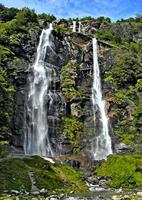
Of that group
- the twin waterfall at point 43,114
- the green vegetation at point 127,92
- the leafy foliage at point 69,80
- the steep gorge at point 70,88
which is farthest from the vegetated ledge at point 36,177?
the leafy foliage at point 69,80

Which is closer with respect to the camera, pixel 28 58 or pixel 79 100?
pixel 79 100

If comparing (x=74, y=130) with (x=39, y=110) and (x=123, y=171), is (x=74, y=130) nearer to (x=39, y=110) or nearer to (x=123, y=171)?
(x=39, y=110)

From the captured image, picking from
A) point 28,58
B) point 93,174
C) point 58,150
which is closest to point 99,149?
point 58,150

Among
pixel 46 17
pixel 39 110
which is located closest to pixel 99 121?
pixel 39 110

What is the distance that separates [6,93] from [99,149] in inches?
760

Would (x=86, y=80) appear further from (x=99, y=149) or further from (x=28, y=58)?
(x=99, y=149)

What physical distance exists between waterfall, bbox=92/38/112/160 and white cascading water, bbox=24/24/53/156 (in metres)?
8.59

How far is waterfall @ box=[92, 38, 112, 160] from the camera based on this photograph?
71.6m

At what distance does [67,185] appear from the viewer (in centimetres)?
4691

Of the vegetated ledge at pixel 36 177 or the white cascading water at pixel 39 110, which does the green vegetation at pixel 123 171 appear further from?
the white cascading water at pixel 39 110

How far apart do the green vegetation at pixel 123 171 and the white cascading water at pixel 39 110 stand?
601 inches

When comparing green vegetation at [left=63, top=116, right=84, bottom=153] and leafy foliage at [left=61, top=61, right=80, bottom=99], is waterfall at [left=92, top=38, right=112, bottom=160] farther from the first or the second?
leafy foliage at [left=61, top=61, right=80, bottom=99]

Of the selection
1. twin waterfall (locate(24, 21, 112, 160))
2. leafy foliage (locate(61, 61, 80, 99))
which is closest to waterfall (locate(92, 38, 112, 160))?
twin waterfall (locate(24, 21, 112, 160))

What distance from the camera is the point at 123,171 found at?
174 feet
